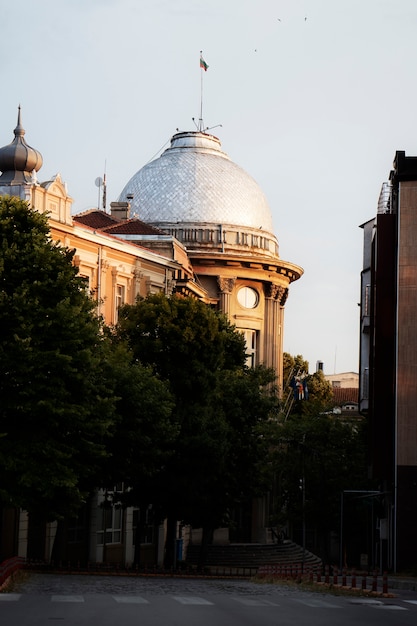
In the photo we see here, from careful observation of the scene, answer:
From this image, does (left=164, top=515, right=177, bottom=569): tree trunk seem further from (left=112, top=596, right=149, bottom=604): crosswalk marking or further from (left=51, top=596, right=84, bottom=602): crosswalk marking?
(left=51, top=596, right=84, bottom=602): crosswalk marking

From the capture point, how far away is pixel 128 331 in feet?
199

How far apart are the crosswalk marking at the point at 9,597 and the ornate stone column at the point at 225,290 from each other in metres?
72.4

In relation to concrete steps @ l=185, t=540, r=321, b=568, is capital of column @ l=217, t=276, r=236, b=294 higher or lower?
higher

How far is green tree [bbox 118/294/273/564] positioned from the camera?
5866cm

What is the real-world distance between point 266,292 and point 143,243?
24268 millimetres

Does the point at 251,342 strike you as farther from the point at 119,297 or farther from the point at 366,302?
the point at 119,297

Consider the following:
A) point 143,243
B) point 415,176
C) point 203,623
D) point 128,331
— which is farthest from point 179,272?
point 203,623

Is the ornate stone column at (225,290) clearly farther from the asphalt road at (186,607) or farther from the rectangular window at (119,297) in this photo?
the asphalt road at (186,607)

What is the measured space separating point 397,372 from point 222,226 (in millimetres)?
47698

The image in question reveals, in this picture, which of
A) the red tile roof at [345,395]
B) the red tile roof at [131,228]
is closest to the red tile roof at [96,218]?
the red tile roof at [131,228]

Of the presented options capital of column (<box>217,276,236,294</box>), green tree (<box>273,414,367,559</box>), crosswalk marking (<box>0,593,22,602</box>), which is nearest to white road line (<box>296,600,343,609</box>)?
crosswalk marking (<box>0,593,22,602</box>)

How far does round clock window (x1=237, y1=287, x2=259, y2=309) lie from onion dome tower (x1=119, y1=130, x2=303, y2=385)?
0.07 meters

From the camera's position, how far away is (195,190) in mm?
103375

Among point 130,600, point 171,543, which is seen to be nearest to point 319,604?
point 130,600
